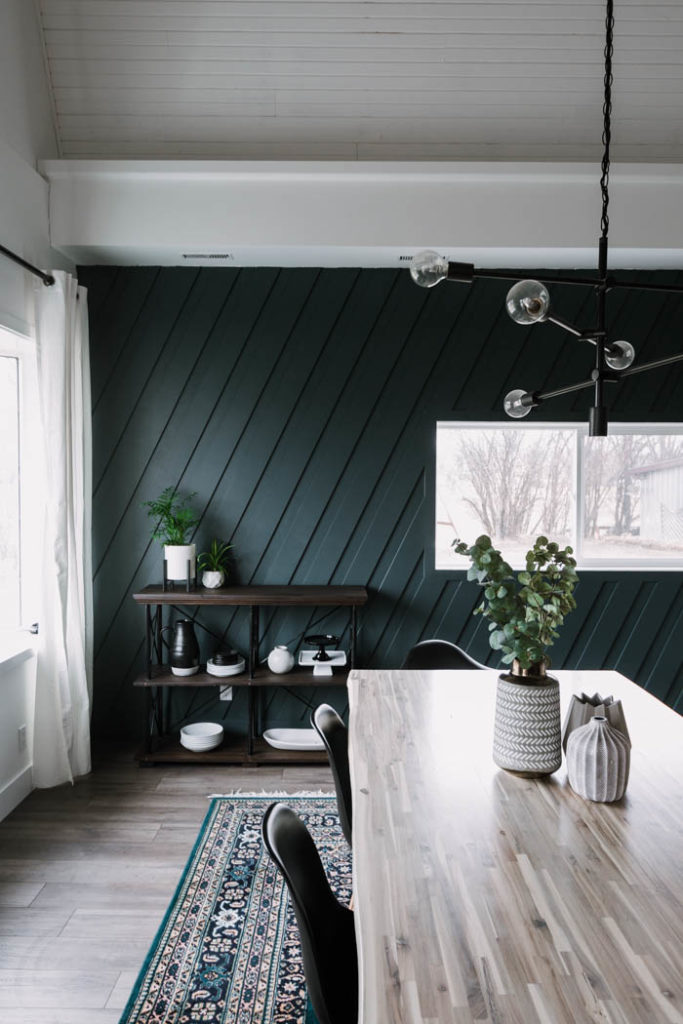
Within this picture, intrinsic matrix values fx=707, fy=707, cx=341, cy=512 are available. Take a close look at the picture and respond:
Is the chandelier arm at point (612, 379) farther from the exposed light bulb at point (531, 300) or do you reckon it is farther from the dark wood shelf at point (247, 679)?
the dark wood shelf at point (247, 679)

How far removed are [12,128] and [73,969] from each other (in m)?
3.43

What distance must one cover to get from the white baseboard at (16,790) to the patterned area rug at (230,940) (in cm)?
96

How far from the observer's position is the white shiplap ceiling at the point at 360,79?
129 inches

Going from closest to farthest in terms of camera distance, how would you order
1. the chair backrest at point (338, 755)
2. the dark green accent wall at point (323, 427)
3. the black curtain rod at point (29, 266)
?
the chair backrest at point (338, 755) → the black curtain rod at point (29, 266) → the dark green accent wall at point (323, 427)

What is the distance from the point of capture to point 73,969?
2209mm

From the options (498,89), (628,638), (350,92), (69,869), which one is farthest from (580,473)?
(69,869)

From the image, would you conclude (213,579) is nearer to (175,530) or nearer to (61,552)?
(175,530)

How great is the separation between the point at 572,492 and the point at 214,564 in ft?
6.95

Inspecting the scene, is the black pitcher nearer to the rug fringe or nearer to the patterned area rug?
the rug fringe

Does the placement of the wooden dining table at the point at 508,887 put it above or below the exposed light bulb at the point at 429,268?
below

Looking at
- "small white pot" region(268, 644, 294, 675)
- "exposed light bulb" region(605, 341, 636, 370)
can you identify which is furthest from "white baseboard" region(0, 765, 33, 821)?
"exposed light bulb" region(605, 341, 636, 370)

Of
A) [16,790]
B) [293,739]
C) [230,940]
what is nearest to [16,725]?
[16,790]

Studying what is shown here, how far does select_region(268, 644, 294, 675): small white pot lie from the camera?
3.78 metres

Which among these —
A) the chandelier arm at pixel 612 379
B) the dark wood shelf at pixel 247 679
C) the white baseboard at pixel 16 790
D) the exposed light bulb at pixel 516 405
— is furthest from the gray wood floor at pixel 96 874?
the chandelier arm at pixel 612 379
